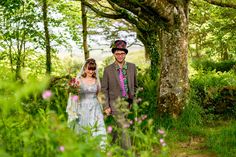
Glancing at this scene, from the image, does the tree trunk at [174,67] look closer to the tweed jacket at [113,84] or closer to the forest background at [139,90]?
the forest background at [139,90]

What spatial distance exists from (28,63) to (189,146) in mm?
13707

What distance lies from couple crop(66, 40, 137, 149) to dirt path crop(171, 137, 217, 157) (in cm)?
197

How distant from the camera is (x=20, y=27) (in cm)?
1722

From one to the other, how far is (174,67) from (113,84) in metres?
4.14

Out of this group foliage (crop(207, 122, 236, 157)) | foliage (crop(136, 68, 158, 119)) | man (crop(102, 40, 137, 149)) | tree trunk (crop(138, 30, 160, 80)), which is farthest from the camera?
tree trunk (crop(138, 30, 160, 80))

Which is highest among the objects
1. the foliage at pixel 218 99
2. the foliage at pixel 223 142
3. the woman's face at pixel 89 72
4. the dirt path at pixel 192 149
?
the woman's face at pixel 89 72

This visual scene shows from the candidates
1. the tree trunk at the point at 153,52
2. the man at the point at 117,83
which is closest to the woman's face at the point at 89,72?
the man at the point at 117,83

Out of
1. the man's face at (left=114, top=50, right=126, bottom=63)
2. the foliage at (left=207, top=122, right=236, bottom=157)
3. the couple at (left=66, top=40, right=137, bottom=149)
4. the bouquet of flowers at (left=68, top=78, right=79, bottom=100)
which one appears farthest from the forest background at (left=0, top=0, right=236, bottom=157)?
the man's face at (left=114, top=50, right=126, bottom=63)

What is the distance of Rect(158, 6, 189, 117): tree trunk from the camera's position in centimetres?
1127

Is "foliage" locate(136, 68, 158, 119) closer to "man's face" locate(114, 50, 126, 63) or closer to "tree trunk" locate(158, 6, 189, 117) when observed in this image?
"tree trunk" locate(158, 6, 189, 117)

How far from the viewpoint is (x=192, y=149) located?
942 cm

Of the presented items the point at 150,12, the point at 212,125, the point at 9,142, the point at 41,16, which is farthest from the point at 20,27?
the point at 9,142

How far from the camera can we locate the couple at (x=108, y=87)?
738 centimetres

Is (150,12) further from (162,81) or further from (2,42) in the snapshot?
(2,42)
